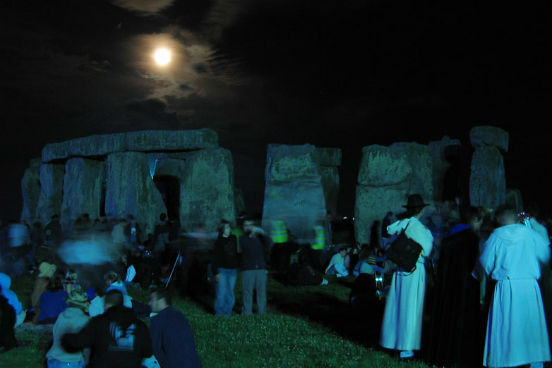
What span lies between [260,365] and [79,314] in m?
1.98

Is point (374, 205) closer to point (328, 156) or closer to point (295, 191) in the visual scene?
point (295, 191)

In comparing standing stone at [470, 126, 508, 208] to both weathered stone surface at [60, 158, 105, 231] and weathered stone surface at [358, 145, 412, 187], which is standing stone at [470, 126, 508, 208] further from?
weathered stone surface at [60, 158, 105, 231]

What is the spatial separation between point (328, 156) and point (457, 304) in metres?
16.2

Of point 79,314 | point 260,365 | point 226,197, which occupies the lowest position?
point 260,365

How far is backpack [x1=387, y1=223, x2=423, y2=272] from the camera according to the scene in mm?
5832

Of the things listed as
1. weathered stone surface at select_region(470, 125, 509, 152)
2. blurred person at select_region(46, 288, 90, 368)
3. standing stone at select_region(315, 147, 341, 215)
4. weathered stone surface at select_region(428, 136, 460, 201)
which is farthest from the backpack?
standing stone at select_region(315, 147, 341, 215)

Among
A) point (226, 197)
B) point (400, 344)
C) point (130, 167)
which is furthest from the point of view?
point (130, 167)

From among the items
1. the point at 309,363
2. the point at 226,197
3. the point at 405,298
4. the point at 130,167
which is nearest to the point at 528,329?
the point at 405,298

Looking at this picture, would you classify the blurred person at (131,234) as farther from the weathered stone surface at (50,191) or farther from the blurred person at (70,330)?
the blurred person at (70,330)

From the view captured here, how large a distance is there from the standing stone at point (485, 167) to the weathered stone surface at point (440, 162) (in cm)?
329

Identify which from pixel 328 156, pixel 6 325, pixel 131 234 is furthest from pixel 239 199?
pixel 6 325

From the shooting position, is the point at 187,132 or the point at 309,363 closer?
the point at 309,363

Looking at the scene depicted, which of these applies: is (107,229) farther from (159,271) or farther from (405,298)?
(405,298)

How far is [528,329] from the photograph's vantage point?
5.12 meters
